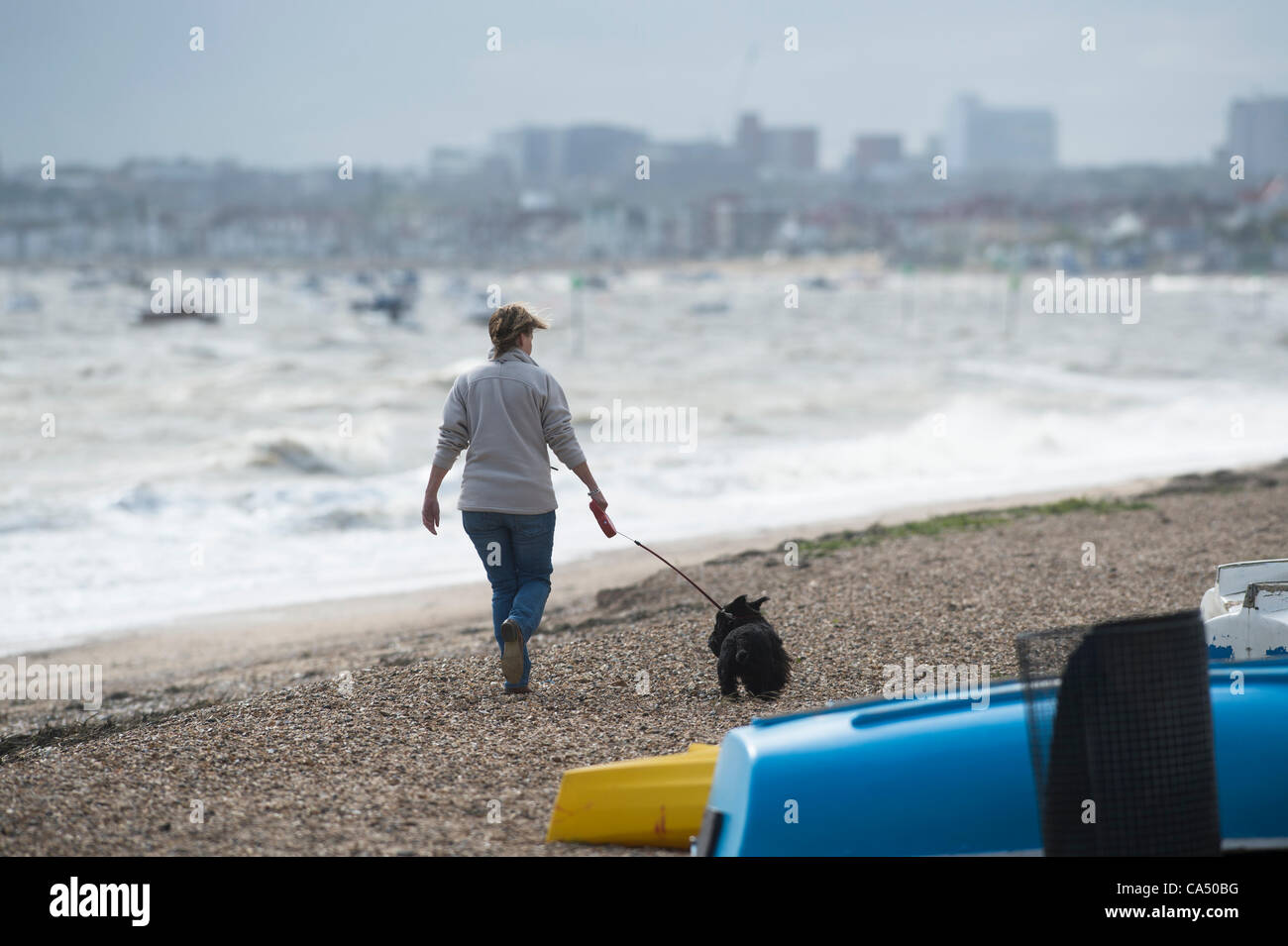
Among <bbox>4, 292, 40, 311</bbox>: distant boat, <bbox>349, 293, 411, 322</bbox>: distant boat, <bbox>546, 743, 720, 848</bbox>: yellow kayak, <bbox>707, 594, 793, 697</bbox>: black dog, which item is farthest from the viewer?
<bbox>4, 292, 40, 311</bbox>: distant boat

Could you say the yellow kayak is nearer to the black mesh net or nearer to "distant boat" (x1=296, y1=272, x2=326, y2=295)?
the black mesh net

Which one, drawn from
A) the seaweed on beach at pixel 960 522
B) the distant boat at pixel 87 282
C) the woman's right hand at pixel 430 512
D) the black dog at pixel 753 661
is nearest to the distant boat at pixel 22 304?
the distant boat at pixel 87 282

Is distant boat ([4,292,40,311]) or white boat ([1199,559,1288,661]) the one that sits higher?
distant boat ([4,292,40,311])

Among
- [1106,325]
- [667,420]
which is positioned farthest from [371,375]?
[1106,325]

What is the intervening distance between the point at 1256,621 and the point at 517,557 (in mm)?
2884

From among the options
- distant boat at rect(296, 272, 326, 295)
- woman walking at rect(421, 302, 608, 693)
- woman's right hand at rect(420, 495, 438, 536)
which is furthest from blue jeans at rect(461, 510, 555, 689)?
distant boat at rect(296, 272, 326, 295)

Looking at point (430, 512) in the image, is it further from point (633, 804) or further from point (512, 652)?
point (633, 804)

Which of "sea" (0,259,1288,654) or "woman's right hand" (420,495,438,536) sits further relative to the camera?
"sea" (0,259,1288,654)

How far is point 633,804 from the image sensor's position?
13.2ft

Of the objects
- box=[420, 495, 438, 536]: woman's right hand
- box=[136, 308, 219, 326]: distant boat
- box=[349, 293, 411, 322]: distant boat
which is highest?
box=[349, 293, 411, 322]: distant boat

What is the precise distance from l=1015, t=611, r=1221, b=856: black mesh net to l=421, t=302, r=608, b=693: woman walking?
2.34 meters

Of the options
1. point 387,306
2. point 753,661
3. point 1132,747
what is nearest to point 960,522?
point 753,661

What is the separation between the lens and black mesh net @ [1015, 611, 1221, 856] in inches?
126

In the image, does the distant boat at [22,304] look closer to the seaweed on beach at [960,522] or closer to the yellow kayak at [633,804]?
the seaweed on beach at [960,522]
